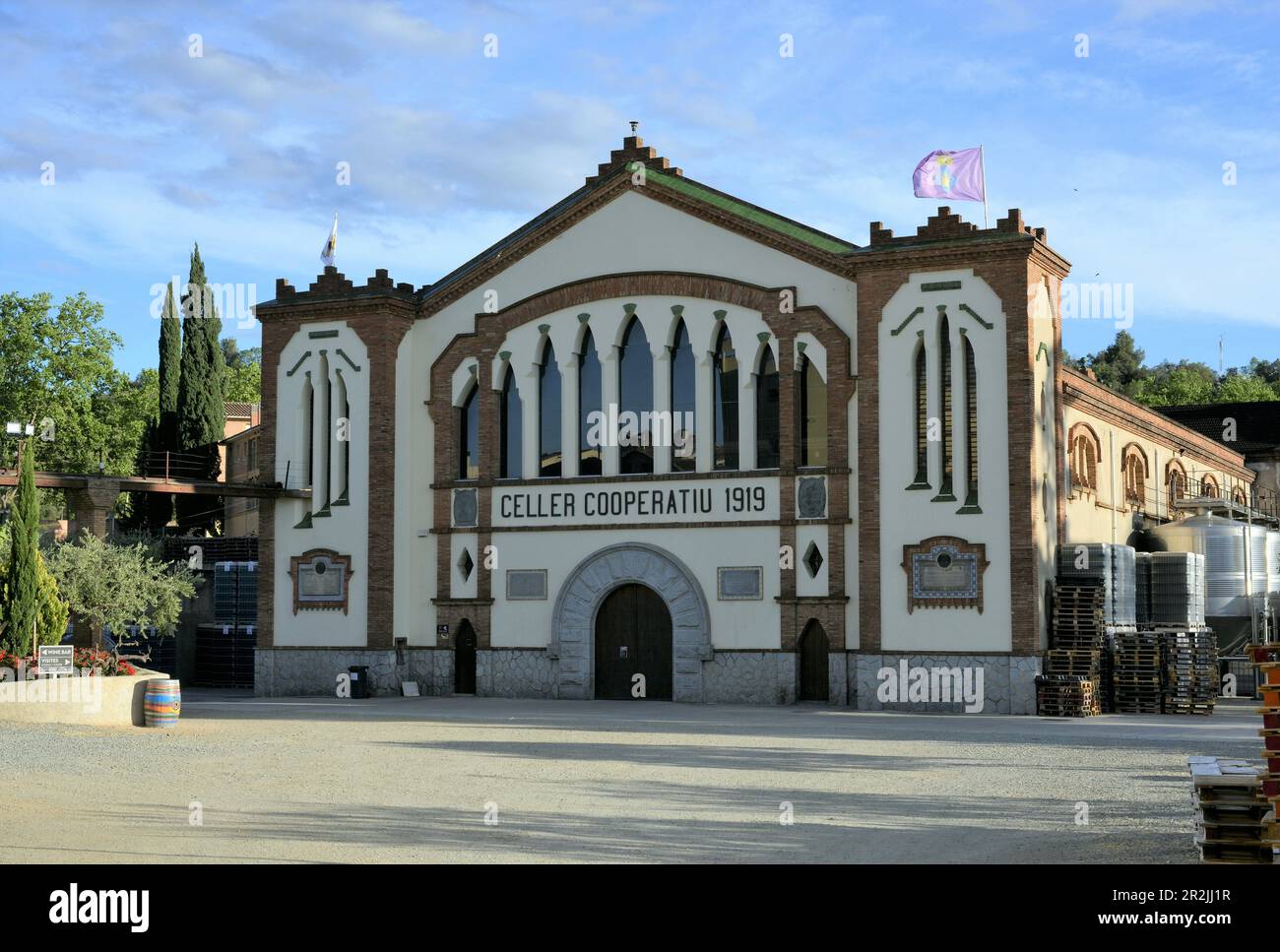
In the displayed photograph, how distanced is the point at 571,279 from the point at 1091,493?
1437 centimetres

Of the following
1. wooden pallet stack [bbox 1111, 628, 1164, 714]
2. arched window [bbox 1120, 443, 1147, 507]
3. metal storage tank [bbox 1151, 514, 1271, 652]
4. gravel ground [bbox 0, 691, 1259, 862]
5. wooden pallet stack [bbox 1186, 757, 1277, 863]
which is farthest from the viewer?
arched window [bbox 1120, 443, 1147, 507]

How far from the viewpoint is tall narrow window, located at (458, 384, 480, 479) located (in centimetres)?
3772

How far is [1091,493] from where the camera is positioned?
3762cm

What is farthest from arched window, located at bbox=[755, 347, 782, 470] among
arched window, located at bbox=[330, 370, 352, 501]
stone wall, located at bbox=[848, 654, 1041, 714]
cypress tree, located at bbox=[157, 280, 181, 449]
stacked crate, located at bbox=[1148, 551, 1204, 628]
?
cypress tree, located at bbox=[157, 280, 181, 449]

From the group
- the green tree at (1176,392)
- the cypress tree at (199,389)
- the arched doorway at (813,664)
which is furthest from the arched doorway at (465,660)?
the green tree at (1176,392)

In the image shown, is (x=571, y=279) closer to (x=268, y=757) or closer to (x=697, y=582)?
(x=697, y=582)

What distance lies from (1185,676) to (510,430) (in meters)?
17.0

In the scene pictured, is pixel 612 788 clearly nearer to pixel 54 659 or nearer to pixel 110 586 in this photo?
pixel 54 659

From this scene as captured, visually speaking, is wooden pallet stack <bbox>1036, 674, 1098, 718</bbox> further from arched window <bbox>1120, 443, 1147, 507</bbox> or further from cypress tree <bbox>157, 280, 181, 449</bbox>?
cypress tree <bbox>157, 280, 181, 449</bbox>

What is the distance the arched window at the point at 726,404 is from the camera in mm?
34750

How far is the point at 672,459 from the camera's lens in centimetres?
3522

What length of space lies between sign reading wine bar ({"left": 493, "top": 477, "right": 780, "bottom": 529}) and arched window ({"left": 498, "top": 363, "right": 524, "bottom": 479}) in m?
0.63

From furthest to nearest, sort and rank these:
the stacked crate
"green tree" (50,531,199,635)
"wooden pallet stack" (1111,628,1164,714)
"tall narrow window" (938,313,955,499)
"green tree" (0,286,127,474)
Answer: "green tree" (0,286,127,474) → "green tree" (50,531,199,635) → the stacked crate → "tall narrow window" (938,313,955,499) → "wooden pallet stack" (1111,628,1164,714)

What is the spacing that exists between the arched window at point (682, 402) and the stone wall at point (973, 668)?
21.0ft
